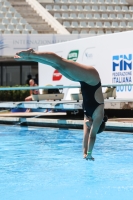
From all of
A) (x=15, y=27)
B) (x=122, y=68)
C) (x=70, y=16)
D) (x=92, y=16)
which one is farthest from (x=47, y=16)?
(x=122, y=68)

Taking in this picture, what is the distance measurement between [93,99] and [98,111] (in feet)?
0.65

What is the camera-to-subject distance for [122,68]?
1667 cm

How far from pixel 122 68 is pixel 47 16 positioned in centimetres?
1707

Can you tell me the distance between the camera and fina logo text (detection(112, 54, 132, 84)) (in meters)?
16.5

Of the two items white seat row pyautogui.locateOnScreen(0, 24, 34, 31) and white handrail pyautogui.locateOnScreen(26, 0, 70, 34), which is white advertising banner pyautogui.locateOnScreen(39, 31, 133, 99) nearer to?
white handrail pyautogui.locateOnScreen(26, 0, 70, 34)

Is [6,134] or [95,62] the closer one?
[6,134]

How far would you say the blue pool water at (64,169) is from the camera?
6.32 m

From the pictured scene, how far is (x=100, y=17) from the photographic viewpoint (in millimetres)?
34938

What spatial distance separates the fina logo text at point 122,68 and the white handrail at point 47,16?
13.7 meters

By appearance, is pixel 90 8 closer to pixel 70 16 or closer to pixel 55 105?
pixel 70 16

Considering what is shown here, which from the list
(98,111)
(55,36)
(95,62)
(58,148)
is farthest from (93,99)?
(55,36)

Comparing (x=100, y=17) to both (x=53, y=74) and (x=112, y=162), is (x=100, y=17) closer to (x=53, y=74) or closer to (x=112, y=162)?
(x=53, y=74)

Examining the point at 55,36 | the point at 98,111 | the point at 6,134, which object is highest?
the point at 55,36

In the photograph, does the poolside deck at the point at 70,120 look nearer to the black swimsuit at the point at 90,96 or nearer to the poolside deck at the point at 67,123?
the poolside deck at the point at 67,123
